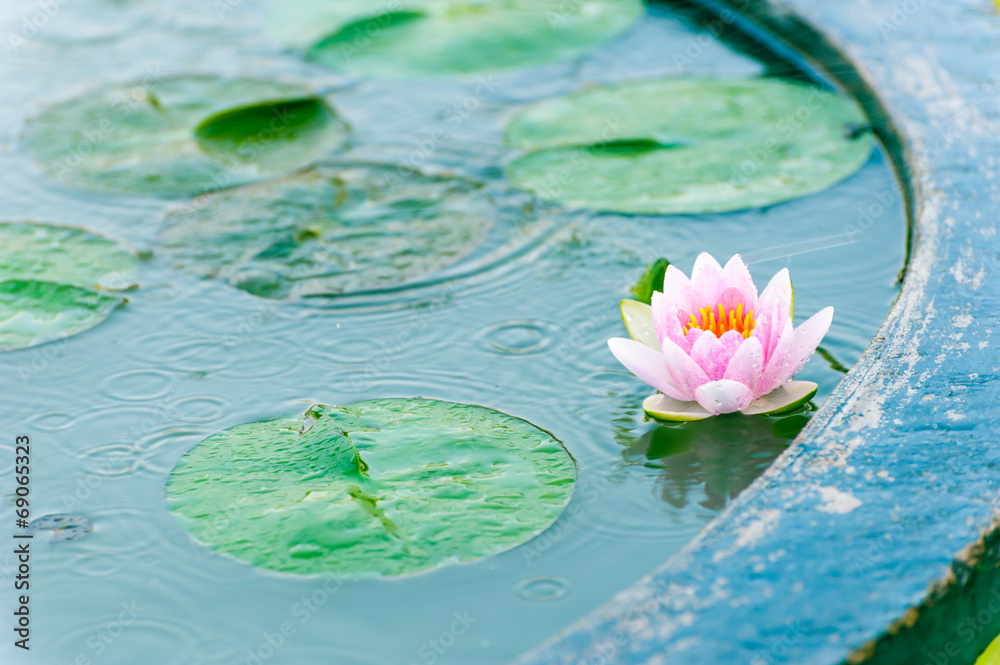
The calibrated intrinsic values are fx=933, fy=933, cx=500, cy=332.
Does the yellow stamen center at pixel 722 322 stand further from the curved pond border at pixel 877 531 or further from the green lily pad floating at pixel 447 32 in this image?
the green lily pad floating at pixel 447 32

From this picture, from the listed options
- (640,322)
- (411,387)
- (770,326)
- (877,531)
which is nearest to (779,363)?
(770,326)

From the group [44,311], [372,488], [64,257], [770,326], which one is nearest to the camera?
[372,488]

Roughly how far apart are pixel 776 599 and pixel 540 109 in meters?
2.27

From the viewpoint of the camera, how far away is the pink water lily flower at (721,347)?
1.67 metres

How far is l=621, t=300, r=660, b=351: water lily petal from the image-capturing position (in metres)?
1.86

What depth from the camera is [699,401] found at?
5.65 ft

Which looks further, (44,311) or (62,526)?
(44,311)

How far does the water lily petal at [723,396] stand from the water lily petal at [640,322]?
0.19 metres

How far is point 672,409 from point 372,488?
0.59m

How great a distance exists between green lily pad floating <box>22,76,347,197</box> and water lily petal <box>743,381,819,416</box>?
1650 mm

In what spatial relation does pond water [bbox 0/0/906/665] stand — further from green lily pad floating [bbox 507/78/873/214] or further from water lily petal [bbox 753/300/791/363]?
water lily petal [bbox 753/300/791/363]

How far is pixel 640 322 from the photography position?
189cm

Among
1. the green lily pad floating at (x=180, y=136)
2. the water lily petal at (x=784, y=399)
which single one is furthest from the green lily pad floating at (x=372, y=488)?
the green lily pad floating at (x=180, y=136)

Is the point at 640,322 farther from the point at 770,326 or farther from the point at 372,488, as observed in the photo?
the point at 372,488
